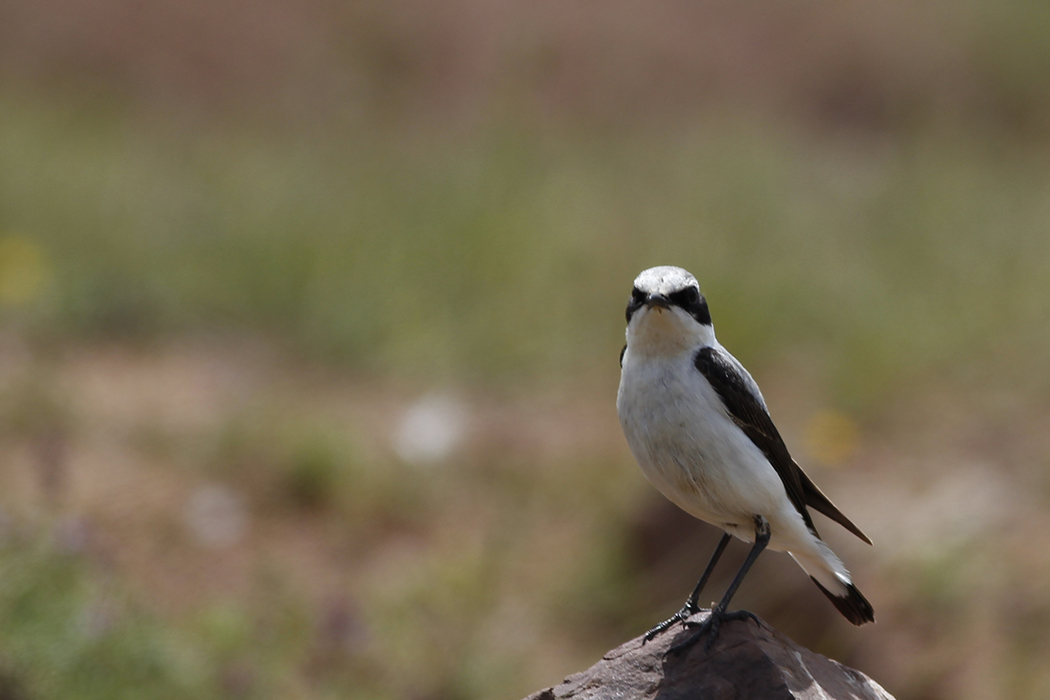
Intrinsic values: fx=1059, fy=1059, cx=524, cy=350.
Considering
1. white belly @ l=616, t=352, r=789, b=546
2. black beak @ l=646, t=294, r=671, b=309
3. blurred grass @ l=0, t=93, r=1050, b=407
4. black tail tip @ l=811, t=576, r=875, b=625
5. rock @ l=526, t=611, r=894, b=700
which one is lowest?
rock @ l=526, t=611, r=894, b=700

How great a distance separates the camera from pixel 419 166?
12.2 metres

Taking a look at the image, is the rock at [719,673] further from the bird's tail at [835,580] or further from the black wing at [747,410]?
the black wing at [747,410]

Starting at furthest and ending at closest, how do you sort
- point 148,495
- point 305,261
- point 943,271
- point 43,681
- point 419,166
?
point 419,166, point 943,271, point 305,261, point 148,495, point 43,681

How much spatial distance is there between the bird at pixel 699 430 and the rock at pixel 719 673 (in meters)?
0.06

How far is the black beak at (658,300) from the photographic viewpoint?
3879 mm

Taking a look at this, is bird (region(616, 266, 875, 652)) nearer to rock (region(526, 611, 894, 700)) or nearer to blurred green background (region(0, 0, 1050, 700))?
rock (region(526, 611, 894, 700))

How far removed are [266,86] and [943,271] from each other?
38.0ft

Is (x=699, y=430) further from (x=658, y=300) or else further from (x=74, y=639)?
(x=74, y=639)

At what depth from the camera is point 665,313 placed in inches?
157

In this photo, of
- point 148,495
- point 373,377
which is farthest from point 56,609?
point 373,377

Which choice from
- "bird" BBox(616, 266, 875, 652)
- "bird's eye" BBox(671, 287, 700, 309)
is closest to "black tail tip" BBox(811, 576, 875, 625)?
"bird" BBox(616, 266, 875, 652)

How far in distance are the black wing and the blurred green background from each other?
207cm

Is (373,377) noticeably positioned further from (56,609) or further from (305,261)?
(56,609)

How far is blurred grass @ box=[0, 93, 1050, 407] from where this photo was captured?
9.69 meters
